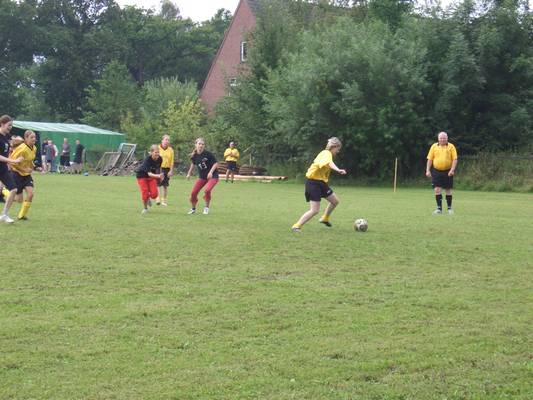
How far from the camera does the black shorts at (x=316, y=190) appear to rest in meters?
13.8

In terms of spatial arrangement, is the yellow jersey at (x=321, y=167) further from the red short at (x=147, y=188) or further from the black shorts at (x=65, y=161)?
the black shorts at (x=65, y=161)

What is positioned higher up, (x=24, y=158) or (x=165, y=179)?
(x=24, y=158)

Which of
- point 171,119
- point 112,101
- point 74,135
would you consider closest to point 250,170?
point 171,119

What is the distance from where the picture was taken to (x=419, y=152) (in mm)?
35281

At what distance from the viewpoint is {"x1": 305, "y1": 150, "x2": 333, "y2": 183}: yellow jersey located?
45.2 ft

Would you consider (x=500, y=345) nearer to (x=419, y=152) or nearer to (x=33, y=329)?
(x=33, y=329)

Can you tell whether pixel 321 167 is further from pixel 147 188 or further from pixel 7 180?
pixel 7 180

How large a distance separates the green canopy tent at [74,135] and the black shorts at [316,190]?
36.3 metres

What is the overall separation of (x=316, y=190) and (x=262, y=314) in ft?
22.4

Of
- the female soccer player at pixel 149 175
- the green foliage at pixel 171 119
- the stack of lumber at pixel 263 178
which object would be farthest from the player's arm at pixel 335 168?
the green foliage at pixel 171 119

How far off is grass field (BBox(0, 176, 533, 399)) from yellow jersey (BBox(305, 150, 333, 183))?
1025 millimetres

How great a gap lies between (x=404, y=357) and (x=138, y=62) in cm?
8416

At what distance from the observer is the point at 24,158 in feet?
48.0

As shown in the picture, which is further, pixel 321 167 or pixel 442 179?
pixel 442 179
